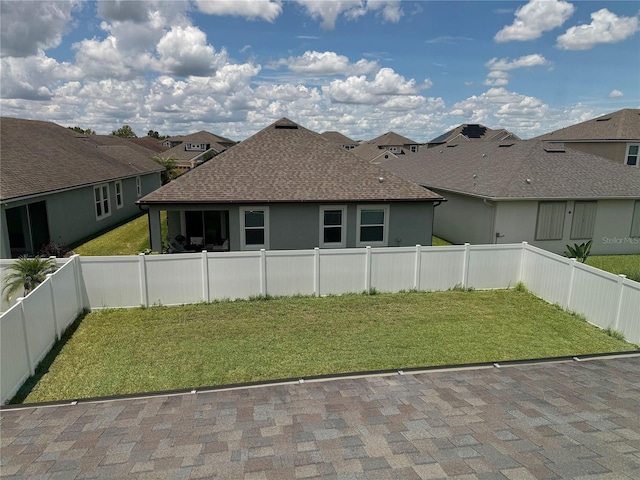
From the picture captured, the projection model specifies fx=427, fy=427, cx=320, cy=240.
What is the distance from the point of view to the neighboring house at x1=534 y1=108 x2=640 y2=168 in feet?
81.3

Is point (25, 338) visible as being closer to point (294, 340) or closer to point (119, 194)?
point (294, 340)

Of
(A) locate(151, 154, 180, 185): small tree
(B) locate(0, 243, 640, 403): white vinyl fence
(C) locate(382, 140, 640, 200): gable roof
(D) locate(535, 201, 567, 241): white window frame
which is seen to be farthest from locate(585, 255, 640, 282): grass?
(A) locate(151, 154, 180, 185): small tree

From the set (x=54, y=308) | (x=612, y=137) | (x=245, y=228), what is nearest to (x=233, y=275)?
(x=245, y=228)

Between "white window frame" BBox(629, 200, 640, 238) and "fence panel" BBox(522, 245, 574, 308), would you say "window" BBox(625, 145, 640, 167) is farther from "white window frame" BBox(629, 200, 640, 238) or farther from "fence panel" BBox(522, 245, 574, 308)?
"fence panel" BBox(522, 245, 574, 308)

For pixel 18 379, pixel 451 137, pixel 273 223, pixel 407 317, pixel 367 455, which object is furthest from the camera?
pixel 451 137

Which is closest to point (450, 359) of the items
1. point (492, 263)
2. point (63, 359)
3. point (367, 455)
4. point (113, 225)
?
point (367, 455)

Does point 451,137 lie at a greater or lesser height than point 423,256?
greater

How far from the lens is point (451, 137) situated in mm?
56844

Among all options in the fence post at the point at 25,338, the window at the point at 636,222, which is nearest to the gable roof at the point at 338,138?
the window at the point at 636,222

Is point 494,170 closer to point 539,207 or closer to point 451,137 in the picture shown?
point 539,207

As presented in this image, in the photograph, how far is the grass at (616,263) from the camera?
1583 cm

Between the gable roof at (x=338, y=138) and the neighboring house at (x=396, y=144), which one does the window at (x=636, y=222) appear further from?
the gable roof at (x=338, y=138)

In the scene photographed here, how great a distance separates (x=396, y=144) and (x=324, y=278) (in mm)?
65732

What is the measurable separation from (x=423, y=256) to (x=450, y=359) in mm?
4664
